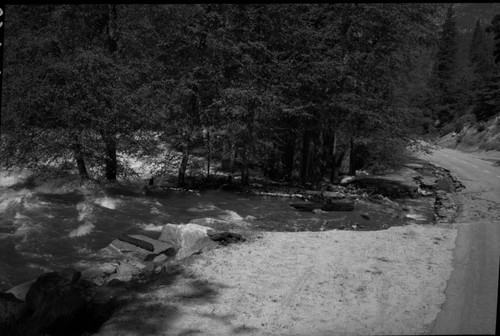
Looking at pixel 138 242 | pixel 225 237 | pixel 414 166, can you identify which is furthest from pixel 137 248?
pixel 414 166

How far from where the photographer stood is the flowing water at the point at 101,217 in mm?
9922

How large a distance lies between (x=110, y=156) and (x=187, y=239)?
26.6ft

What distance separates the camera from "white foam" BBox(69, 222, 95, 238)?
37.7 ft

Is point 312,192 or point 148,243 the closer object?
point 148,243

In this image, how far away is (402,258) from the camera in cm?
878

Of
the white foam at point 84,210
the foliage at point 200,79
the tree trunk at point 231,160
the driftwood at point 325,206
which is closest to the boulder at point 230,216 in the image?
the driftwood at point 325,206

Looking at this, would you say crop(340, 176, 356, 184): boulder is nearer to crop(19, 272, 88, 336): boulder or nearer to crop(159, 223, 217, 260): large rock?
crop(159, 223, 217, 260): large rock

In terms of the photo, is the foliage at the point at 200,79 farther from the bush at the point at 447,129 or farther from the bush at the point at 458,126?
the bush at the point at 447,129

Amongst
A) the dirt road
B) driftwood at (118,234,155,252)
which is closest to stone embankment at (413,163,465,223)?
the dirt road

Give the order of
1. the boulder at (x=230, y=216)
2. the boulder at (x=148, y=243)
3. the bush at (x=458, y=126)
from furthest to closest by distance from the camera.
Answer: the bush at (x=458, y=126), the boulder at (x=230, y=216), the boulder at (x=148, y=243)

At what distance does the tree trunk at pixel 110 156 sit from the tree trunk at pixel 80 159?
2.69 feet

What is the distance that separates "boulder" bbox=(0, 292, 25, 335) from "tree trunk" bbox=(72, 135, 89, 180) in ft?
31.3

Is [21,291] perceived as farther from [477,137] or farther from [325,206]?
[477,137]

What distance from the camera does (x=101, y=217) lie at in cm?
1323
